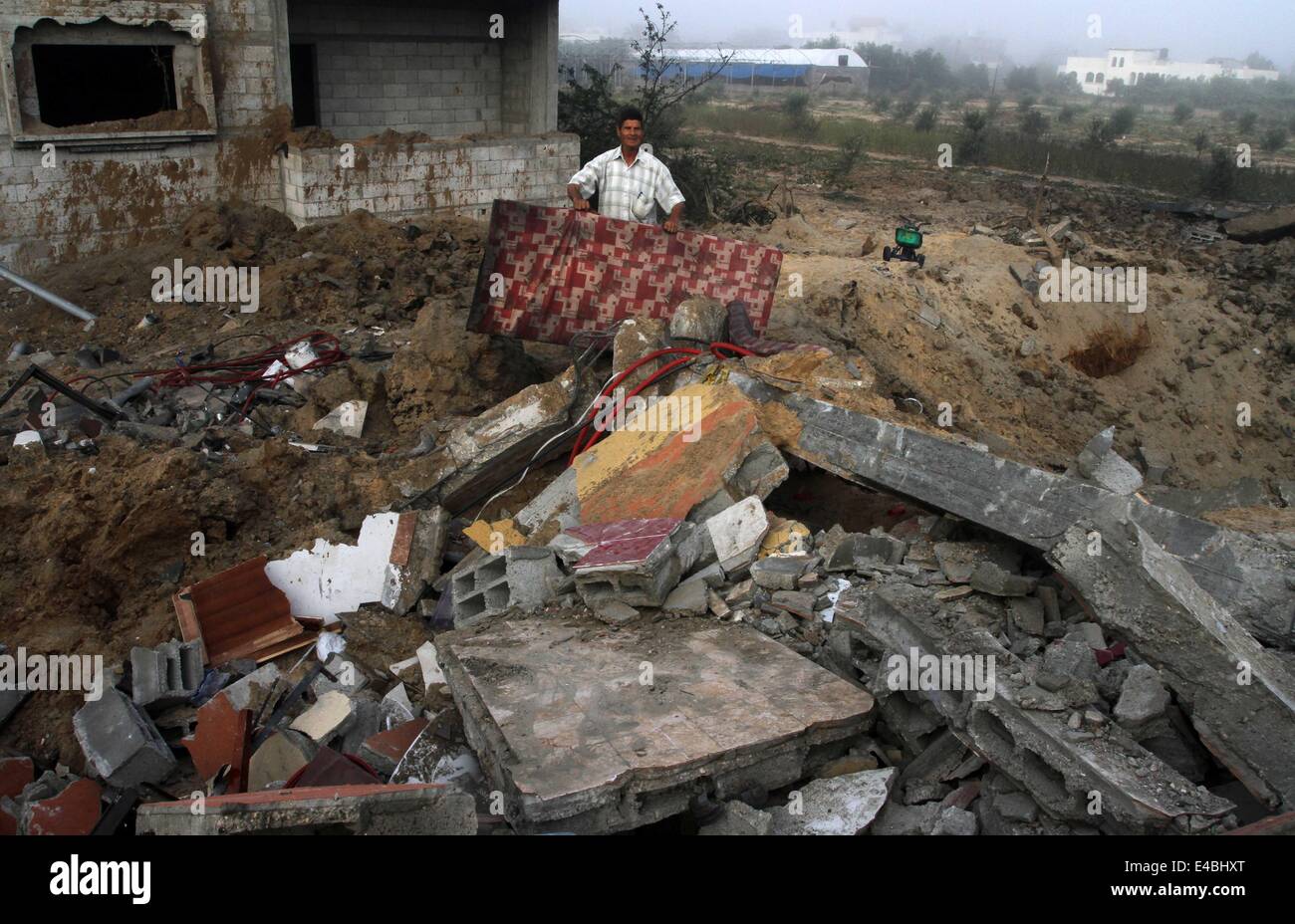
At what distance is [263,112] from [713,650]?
30.2 ft

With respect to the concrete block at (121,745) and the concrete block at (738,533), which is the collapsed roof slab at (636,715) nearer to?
the concrete block at (738,533)

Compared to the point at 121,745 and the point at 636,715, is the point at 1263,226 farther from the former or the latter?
the point at 121,745

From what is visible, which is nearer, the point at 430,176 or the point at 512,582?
the point at 512,582

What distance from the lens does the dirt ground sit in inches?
216

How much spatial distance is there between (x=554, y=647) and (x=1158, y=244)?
41.2 feet

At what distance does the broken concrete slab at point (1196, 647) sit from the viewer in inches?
135

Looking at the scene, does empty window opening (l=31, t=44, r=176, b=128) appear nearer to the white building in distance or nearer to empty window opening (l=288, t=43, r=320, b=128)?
empty window opening (l=288, t=43, r=320, b=128)

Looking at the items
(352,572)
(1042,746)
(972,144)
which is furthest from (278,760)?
(972,144)

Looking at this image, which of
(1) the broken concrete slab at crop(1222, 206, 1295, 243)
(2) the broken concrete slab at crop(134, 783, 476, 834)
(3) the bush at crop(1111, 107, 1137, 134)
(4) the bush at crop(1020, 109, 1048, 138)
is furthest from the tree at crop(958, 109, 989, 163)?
(2) the broken concrete slab at crop(134, 783, 476, 834)

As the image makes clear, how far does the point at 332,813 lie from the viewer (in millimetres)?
3027

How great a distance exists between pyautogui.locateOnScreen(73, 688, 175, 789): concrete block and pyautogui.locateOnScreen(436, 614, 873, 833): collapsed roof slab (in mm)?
1258

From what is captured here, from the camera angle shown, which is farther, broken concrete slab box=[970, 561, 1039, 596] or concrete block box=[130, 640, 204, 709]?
concrete block box=[130, 640, 204, 709]
